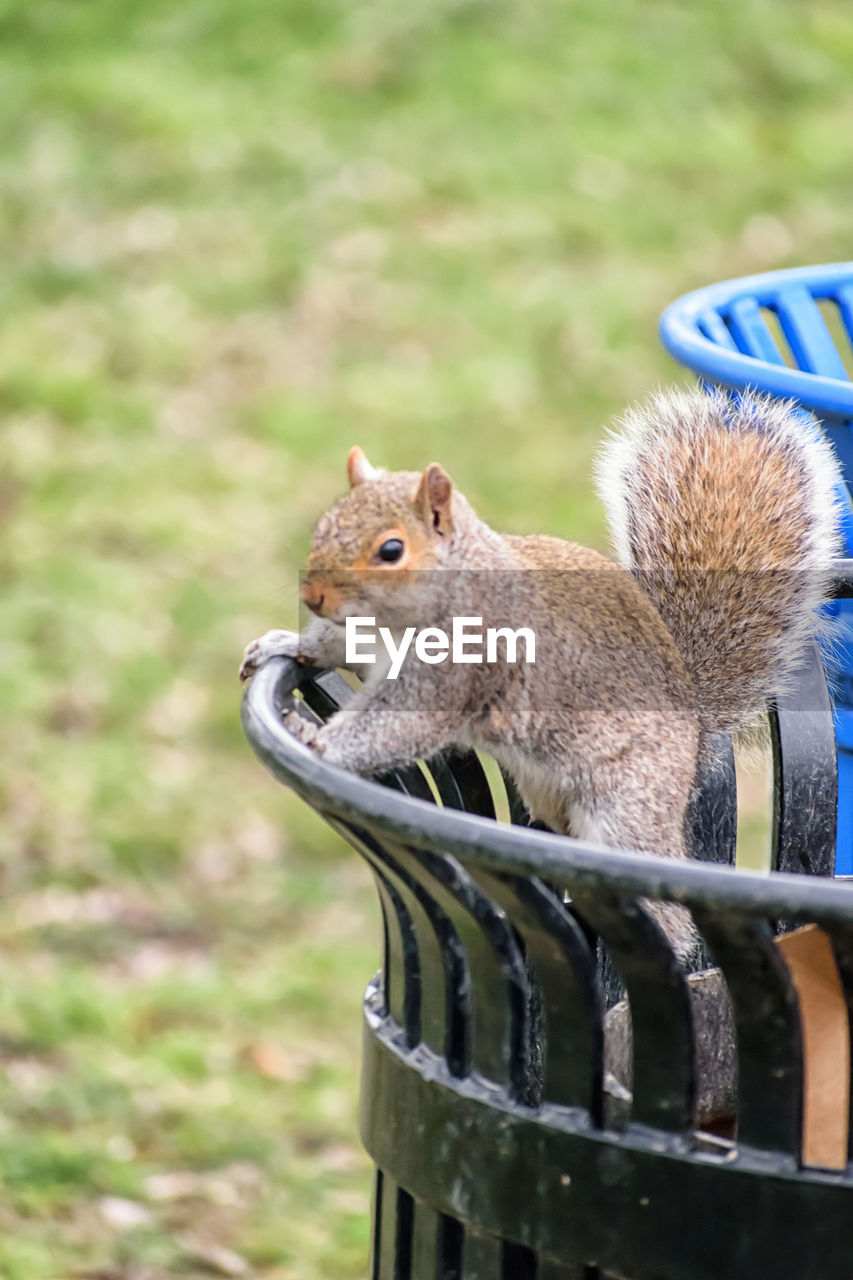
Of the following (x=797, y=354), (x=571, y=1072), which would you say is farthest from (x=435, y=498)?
(x=797, y=354)

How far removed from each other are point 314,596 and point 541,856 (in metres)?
0.55

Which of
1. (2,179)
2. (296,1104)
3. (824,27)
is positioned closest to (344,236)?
(2,179)

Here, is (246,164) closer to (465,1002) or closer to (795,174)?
(795,174)

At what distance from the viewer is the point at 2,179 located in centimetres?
532

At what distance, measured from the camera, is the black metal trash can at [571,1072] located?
945 mm

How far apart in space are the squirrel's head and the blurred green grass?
1128 mm

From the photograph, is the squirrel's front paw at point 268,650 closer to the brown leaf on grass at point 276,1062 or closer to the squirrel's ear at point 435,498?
the squirrel's ear at point 435,498

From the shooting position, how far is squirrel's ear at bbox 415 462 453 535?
1.47 metres

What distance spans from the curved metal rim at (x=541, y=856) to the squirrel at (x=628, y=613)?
36 cm

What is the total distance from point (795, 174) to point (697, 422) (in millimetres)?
4627

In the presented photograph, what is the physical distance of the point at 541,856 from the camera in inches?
36.9

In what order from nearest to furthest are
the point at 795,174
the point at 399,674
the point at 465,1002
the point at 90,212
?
the point at 465,1002 → the point at 399,674 → the point at 90,212 → the point at 795,174

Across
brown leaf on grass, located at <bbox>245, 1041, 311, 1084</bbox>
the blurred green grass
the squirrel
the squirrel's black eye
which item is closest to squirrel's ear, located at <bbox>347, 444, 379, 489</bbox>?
the squirrel

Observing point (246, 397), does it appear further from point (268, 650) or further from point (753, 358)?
point (268, 650)
